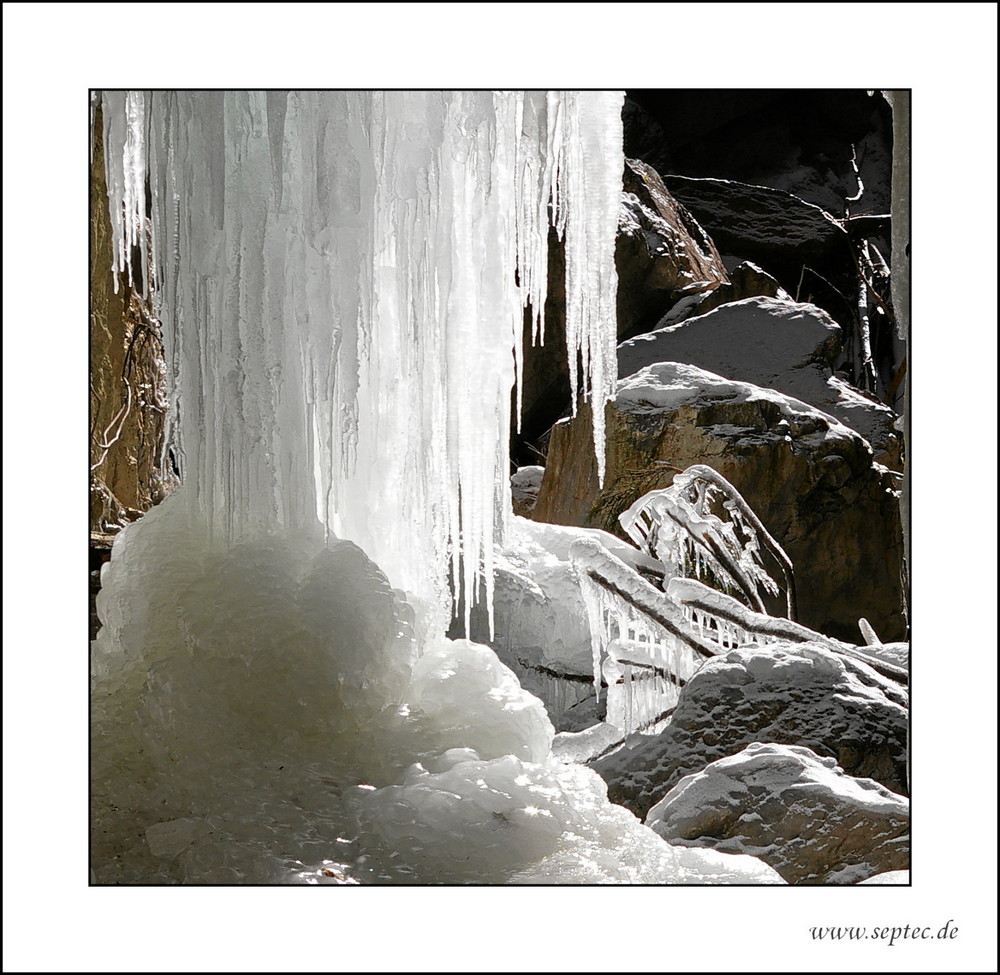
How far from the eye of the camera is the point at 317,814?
1.50 m

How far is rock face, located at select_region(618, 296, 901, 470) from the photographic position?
306 centimetres

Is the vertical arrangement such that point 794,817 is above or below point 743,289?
below

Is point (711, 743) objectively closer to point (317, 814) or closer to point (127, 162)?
point (317, 814)

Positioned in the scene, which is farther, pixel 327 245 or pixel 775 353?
pixel 775 353

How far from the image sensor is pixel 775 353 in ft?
11.4

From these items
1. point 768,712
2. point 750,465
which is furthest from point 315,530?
point 750,465

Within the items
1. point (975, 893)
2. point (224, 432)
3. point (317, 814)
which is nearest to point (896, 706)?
point (975, 893)

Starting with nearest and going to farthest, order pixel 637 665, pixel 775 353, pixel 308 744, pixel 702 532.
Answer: pixel 308 744 → pixel 637 665 → pixel 702 532 → pixel 775 353

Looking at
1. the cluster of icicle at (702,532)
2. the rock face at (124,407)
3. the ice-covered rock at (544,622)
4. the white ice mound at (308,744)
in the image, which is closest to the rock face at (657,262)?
the cluster of icicle at (702,532)

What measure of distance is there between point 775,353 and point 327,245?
228cm

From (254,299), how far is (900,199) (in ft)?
4.24

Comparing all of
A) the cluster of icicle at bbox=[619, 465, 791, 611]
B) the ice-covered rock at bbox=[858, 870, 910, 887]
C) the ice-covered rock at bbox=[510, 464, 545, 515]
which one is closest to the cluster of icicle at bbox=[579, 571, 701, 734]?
the cluster of icicle at bbox=[619, 465, 791, 611]

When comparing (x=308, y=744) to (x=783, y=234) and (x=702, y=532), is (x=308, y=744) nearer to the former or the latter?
(x=702, y=532)

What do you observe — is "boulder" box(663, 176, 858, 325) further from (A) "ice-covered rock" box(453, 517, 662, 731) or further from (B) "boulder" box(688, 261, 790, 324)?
(A) "ice-covered rock" box(453, 517, 662, 731)
